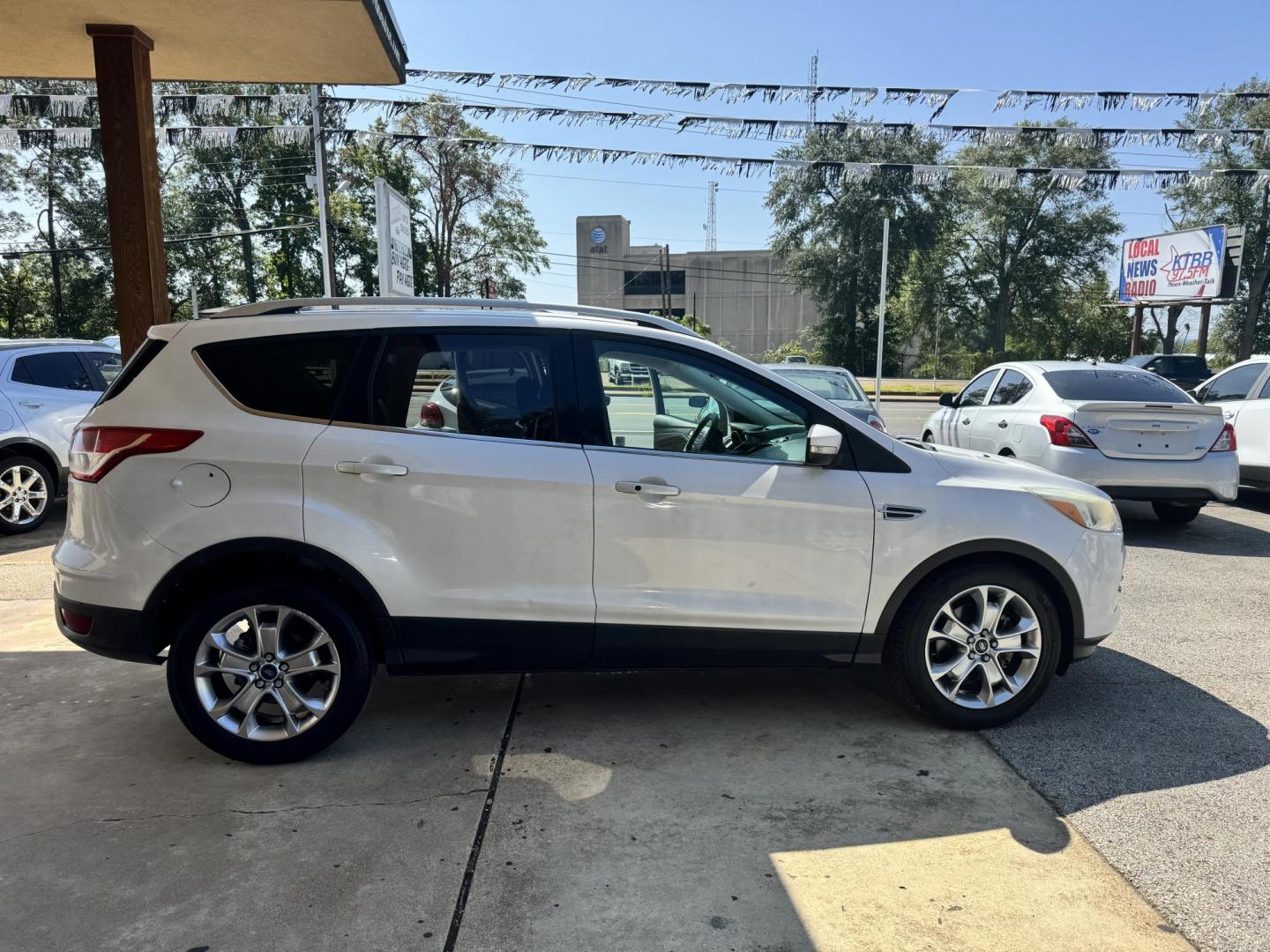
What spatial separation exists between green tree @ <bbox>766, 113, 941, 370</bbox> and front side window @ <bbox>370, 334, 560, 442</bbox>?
153 ft

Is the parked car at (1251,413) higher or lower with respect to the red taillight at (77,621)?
higher

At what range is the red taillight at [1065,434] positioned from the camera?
7277mm

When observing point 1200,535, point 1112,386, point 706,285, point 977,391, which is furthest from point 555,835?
point 706,285

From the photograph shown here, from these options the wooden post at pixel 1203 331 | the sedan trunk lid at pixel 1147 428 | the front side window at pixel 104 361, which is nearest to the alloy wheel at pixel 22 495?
the front side window at pixel 104 361

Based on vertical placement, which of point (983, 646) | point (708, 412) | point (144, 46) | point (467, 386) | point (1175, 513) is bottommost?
point (1175, 513)

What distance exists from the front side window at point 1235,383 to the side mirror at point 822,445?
7962 mm

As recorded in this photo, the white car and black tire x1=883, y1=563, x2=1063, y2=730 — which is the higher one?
the white car

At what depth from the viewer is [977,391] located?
9.27m

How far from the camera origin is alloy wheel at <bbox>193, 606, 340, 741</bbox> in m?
3.36

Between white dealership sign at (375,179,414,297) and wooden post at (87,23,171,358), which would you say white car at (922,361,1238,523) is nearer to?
white dealership sign at (375,179,414,297)

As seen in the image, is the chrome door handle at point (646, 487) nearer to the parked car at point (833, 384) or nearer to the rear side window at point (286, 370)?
the rear side window at point (286, 370)

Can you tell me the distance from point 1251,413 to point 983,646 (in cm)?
713

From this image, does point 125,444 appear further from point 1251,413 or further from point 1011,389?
point 1251,413

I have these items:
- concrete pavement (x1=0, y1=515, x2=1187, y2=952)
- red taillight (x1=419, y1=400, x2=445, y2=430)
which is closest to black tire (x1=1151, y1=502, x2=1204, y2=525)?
concrete pavement (x1=0, y1=515, x2=1187, y2=952)
